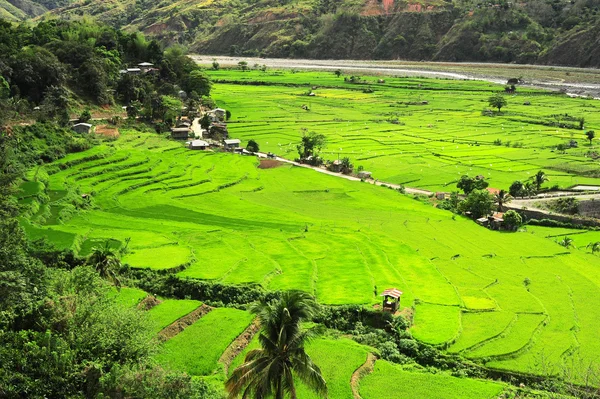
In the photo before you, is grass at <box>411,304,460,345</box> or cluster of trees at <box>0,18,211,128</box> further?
cluster of trees at <box>0,18,211,128</box>

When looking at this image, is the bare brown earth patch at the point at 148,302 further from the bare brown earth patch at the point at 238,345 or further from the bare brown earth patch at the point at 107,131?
the bare brown earth patch at the point at 107,131

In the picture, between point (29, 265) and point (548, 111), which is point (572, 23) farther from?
point (29, 265)

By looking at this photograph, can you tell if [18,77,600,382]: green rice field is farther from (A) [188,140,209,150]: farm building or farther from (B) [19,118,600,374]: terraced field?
(A) [188,140,209,150]: farm building

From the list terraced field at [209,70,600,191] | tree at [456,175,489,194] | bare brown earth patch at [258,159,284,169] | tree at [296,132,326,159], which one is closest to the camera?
tree at [456,175,489,194]

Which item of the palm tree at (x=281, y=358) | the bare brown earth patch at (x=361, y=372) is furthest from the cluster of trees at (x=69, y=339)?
the bare brown earth patch at (x=361, y=372)

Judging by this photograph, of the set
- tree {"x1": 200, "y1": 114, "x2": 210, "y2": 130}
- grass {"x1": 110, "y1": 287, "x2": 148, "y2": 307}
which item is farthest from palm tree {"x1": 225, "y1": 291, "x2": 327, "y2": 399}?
tree {"x1": 200, "y1": 114, "x2": 210, "y2": 130}

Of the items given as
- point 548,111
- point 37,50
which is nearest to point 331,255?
point 37,50

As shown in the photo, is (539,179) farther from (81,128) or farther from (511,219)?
(81,128)
